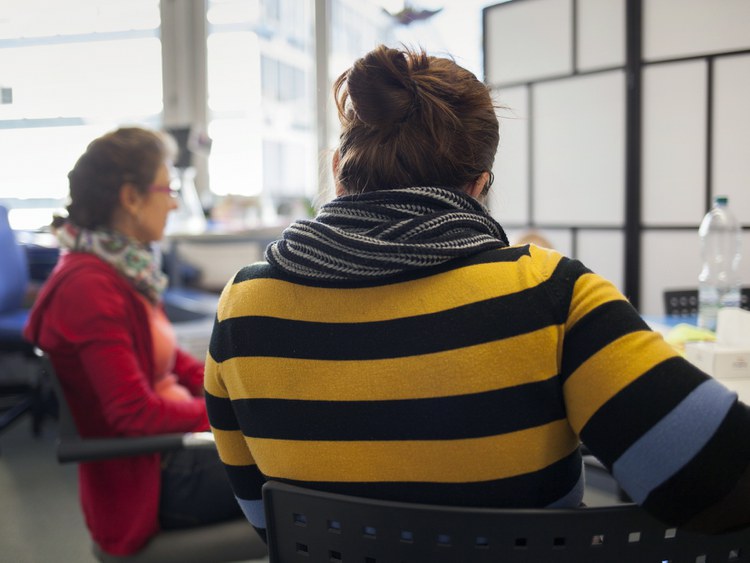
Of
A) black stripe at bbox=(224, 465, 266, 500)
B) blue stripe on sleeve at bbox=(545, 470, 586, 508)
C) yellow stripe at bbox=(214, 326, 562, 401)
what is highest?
yellow stripe at bbox=(214, 326, 562, 401)

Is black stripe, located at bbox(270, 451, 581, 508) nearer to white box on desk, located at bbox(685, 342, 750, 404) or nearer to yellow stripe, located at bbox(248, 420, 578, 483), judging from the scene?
yellow stripe, located at bbox(248, 420, 578, 483)

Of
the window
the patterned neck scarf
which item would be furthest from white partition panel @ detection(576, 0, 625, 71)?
the window

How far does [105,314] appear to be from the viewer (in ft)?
4.57

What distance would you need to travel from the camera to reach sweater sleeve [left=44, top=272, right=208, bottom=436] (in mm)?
1360

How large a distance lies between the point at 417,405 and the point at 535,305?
151 millimetres

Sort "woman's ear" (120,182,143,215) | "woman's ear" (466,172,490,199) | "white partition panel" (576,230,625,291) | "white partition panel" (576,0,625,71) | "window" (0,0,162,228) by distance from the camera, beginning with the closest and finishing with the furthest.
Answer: "woman's ear" (466,172,490,199)
"woman's ear" (120,182,143,215)
"white partition panel" (576,0,625,71)
"white partition panel" (576,230,625,291)
"window" (0,0,162,228)

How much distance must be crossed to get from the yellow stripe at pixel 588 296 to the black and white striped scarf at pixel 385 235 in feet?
0.35

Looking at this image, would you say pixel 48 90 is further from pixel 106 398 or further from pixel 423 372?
pixel 423 372

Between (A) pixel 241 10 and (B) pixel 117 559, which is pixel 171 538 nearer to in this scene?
(B) pixel 117 559

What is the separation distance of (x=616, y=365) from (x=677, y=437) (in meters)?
0.08

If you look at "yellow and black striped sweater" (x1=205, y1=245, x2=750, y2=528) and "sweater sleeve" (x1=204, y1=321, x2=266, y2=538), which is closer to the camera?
"yellow and black striped sweater" (x1=205, y1=245, x2=750, y2=528)

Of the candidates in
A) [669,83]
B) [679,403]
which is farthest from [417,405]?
[669,83]

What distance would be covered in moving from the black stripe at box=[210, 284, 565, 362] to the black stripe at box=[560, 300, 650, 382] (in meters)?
0.02

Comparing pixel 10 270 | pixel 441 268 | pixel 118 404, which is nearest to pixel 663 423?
pixel 441 268
